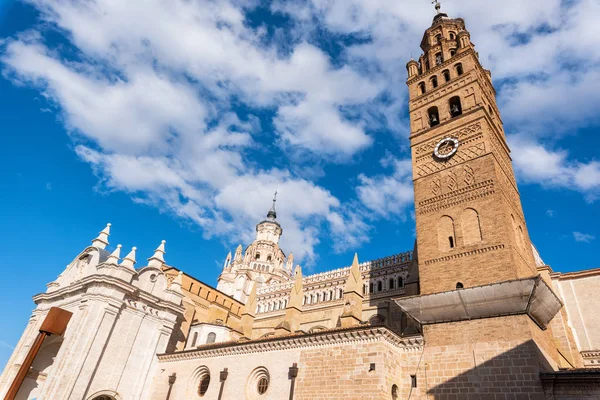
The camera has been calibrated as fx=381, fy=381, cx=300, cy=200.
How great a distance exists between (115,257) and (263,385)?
14.2 metres

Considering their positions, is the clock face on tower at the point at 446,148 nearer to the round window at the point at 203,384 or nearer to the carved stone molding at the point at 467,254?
the carved stone molding at the point at 467,254

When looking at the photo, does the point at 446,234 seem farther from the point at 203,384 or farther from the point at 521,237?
the point at 203,384

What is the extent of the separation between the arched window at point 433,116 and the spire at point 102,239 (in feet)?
88.7

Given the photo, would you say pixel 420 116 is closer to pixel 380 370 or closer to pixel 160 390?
pixel 380 370

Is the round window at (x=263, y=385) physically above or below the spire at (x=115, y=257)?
below

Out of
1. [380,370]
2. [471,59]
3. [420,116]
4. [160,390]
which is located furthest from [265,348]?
[471,59]

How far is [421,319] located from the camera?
20.1m

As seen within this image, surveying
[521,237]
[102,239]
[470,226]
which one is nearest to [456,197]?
[470,226]

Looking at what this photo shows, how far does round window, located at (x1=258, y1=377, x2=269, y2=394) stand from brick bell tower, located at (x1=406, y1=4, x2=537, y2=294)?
1083cm

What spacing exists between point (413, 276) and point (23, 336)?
1220 inches

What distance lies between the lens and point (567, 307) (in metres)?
26.1

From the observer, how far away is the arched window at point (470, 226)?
21.8 meters

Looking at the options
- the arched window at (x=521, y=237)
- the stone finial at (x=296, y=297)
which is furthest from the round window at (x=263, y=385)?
the arched window at (x=521, y=237)

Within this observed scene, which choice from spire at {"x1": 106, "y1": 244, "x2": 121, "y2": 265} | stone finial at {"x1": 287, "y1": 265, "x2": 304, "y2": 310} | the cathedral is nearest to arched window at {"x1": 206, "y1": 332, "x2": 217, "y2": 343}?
the cathedral
